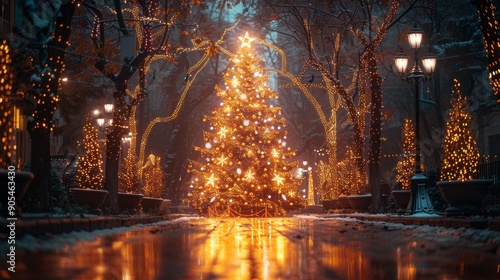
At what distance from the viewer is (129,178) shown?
129 ft

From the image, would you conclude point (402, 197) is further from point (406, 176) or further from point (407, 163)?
point (407, 163)

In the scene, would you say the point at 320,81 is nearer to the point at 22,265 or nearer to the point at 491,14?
the point at 491,14

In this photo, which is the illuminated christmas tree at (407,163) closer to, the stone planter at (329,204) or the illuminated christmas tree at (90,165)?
the stone planter at (329,204)

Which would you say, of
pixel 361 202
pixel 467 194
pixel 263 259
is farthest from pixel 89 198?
pixel 263 259

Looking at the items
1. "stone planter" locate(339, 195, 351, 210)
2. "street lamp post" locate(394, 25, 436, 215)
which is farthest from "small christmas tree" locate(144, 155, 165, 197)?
"street lamp post" locate(394, 25, 436, 215)

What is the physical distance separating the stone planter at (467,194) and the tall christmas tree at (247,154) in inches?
816

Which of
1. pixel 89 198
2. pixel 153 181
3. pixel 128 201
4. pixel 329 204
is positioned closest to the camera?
pixel 89 198

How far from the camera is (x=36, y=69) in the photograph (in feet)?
75.3

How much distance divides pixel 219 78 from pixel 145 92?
29.9 metres

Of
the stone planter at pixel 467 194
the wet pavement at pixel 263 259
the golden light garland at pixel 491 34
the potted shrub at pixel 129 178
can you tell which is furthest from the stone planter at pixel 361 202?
the wet pavement at pixel 263 259

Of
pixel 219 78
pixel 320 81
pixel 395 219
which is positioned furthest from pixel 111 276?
pixel 320 81

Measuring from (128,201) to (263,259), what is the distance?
80.5ft

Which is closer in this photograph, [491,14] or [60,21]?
[491,14]

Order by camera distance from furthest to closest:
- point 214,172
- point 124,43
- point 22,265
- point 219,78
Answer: point 219,78
point 214,172
point 124,43
point 22,265
